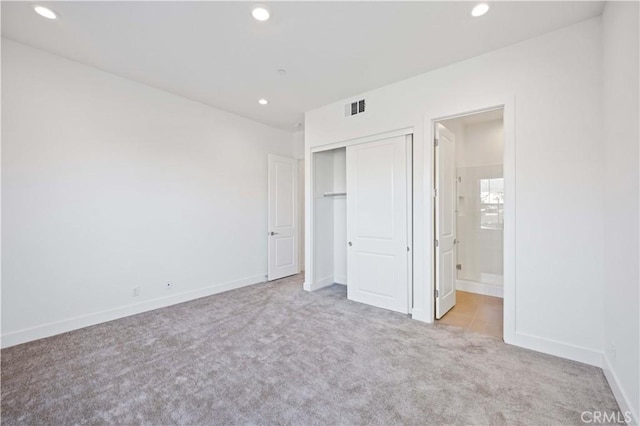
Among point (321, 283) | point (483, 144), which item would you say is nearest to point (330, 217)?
point (321, 283)

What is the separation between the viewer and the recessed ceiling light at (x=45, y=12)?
2.26 m

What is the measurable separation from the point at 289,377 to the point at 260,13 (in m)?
2.95

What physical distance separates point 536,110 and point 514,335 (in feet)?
7.00

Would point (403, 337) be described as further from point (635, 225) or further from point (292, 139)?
point (292, 139)

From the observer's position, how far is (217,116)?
4.46m

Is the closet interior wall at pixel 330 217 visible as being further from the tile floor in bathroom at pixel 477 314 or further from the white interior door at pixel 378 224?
the tile floor in bathroom at pixel 477 314

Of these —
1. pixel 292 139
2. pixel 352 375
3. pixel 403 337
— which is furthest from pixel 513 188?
pixel 292 139

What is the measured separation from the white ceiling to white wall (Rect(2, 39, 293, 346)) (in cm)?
41

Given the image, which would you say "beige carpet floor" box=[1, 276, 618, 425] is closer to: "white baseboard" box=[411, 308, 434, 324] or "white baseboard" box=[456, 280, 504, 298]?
"white baseboard" box=[411, 308, 434, 324]

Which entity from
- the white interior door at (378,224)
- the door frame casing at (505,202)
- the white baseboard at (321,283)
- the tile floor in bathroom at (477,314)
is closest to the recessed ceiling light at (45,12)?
the white interior door at (378,224)

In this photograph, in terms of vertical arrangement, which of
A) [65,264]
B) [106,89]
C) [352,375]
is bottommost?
[352,375]

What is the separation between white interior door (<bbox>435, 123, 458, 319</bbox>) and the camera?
10.8 feet

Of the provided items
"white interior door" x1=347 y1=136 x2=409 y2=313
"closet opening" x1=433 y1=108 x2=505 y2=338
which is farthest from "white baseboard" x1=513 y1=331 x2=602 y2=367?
"white interior door" x1=347 y1=136 x2=409 y2=313

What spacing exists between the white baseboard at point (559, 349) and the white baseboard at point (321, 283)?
269cm
